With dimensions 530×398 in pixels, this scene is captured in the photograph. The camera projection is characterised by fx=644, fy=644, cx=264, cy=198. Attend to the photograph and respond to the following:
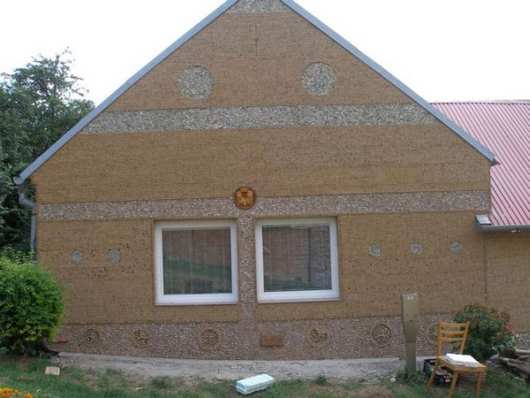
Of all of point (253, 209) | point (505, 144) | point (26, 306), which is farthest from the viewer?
point (505, 144)

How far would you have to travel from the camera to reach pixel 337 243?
1198 cm

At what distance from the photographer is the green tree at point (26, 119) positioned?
719 inches

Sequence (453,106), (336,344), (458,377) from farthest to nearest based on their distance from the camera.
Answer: (453,106)
(336,344)
(458,377)

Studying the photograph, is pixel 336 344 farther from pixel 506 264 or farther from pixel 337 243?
pixel 506 264

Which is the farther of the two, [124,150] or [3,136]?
[3,136]

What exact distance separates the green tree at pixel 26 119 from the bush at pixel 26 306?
A: 666cm

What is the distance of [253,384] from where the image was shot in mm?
9422

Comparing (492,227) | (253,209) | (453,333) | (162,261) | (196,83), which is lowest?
(453,333)

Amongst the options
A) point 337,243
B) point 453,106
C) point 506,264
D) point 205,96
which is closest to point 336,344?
point 337,243

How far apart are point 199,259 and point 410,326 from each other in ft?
13.6

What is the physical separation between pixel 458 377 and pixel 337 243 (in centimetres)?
324

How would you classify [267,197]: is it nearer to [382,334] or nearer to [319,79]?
[319,79]

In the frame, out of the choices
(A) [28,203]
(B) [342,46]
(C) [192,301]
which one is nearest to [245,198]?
(C) [192,301]

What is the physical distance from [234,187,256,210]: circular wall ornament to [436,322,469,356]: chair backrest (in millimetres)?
3948
